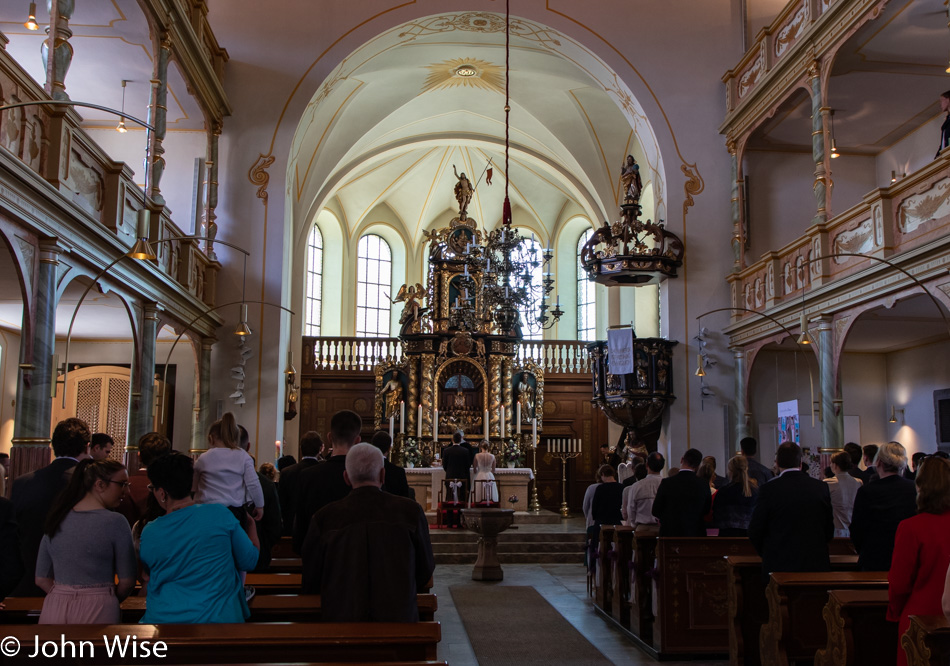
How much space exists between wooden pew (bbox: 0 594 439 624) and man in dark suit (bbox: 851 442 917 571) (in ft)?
8.49

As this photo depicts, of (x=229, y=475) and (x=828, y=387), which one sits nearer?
(x=229, y=475)

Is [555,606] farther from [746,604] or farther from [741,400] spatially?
[741,400]

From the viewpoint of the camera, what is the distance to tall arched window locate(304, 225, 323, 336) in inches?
946

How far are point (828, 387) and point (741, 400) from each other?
3.47 meters

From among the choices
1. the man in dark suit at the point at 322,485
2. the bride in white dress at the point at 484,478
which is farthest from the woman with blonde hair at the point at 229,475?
the bride in white dress at the point at 484,478

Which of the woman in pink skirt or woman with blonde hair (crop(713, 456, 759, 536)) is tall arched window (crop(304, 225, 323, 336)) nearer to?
woman with blonde hair (crop(713, 456, 759, 536))

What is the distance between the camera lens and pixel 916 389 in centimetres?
1477

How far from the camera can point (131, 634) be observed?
3.20 meters

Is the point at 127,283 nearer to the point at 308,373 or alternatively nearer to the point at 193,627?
the point at 193,627

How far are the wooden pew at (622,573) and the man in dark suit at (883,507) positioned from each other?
313cm

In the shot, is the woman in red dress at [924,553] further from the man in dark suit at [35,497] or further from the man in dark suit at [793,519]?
the man in dark suit at [35,497]

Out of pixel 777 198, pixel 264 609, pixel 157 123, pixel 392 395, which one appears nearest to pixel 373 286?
pixel 392 395

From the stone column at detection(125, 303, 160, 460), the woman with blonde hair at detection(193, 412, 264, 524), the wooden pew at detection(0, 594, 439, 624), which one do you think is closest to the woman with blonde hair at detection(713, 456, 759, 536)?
the wooden pew at detection(0, 594, 439, 624)

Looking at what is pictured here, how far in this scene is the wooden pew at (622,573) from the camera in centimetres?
826
